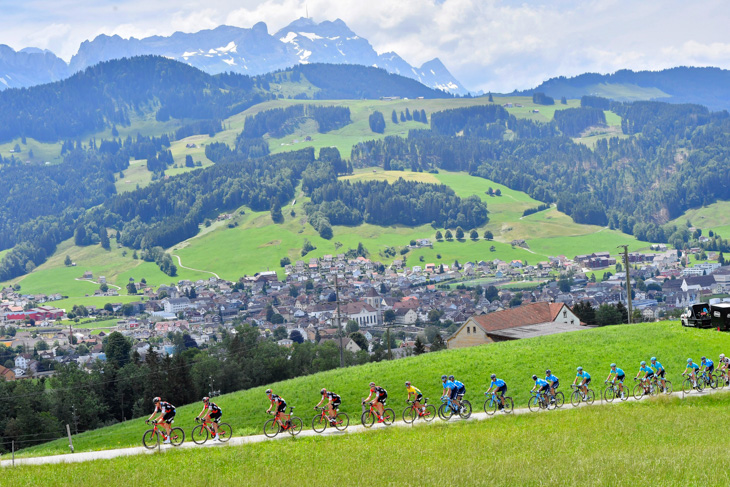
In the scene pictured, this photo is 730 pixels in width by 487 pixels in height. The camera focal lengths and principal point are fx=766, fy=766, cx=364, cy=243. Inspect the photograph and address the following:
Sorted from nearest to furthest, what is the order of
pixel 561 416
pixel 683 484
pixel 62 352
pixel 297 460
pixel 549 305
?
1. pixel 683 484
2. pixel 297 460
3. pixel 561 416
4. pixel 549 305
5. pixel 62 352

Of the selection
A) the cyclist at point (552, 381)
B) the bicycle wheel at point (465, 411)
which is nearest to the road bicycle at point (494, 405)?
the bicycle wheel at point (465, 411)

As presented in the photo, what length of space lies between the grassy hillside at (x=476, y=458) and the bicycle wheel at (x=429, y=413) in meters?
2.05

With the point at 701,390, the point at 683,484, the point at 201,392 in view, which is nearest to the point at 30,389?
the point at 201,392

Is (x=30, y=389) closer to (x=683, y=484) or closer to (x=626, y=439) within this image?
(x=626, y=439)

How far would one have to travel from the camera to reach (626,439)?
31453 millimetres

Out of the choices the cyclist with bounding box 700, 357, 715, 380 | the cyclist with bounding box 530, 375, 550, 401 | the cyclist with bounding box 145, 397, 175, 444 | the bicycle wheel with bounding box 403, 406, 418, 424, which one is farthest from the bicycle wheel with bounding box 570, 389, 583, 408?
the cyclist with bounding box 145, 397, 175, 444

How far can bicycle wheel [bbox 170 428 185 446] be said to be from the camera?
34.8m

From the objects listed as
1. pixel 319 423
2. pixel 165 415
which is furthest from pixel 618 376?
pixel 165 415

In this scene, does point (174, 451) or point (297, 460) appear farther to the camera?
point (174, 451)

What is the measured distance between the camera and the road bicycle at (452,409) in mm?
38719

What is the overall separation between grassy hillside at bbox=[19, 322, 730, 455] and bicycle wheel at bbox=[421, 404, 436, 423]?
18.4 feet

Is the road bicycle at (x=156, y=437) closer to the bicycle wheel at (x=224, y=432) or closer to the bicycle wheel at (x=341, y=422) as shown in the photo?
the bicycle wheel at (x=224, y=432)

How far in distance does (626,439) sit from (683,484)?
8.96m

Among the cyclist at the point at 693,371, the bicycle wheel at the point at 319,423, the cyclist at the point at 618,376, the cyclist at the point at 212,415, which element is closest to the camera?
the cyclist at the point at 212,415
